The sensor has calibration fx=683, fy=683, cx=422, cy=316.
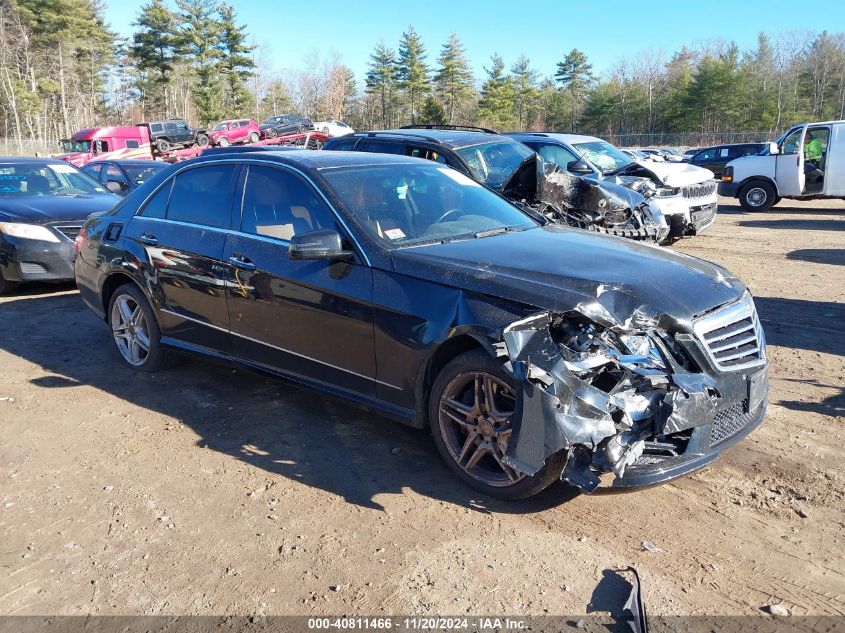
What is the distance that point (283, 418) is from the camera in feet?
15.4

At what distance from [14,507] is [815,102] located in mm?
79342

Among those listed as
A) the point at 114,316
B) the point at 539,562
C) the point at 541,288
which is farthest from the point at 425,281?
the point at 114,316

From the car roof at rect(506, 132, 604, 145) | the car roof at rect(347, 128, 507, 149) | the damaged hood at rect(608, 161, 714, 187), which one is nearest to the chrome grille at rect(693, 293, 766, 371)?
the car roof at rect(347, 128, 507, 149)

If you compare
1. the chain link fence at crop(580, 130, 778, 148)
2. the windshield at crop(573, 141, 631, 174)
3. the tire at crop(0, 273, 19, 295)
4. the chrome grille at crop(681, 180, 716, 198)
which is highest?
the chain link fence at crop(580, 130, 778, 148)

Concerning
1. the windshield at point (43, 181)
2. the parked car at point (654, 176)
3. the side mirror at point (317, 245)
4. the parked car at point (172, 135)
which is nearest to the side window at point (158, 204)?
the side mirror at point (317, 245)

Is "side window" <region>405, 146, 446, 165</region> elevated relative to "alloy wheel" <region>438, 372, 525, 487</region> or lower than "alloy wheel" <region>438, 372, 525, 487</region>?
elevated

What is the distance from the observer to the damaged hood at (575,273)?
3336mm

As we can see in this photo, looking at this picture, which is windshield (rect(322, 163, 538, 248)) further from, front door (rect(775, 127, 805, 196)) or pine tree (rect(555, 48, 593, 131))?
pine tree (rect(555, 48, 593, 131))

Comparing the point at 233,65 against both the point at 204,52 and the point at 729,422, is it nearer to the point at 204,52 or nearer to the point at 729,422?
the point at 204,52

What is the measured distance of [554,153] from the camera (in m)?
11.0

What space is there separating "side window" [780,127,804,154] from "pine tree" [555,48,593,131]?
194 ft

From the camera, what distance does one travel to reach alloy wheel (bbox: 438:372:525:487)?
3400 mm

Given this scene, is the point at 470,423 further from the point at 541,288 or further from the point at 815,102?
the point at 815,102

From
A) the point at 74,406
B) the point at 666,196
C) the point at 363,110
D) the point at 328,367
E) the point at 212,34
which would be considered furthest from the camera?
the point at 363,110
